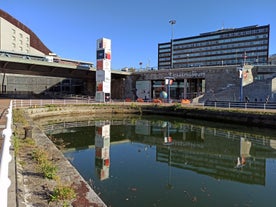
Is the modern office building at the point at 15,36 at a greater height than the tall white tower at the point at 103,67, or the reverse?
the modern office building at the point at 15,36

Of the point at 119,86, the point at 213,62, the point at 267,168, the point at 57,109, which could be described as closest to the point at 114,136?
the point at 267,168

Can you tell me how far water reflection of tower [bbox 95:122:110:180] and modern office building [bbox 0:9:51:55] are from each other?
57140 mm

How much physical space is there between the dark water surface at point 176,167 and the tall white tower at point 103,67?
19.7 m

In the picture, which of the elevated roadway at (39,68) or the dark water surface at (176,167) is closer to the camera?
the dark water surface at (176,167)

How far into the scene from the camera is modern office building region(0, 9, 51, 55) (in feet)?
214

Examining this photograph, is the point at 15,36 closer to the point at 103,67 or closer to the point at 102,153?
the point at 103,67

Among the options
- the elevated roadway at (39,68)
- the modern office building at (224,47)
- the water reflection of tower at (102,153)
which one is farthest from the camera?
the modern office building at (224,47)

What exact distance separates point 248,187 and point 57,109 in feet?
77.3

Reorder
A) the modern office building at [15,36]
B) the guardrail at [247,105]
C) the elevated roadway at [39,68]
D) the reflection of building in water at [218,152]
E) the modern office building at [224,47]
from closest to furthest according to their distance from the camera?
the reflection of building in water at [218,152], the guardrail at [247,105], the elevated roadway at [39,68], the modern office building at [15,36], the modern office building at [224,47]

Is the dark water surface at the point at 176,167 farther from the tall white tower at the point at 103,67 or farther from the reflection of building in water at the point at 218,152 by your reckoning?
the tall white tower at the point at 103,67

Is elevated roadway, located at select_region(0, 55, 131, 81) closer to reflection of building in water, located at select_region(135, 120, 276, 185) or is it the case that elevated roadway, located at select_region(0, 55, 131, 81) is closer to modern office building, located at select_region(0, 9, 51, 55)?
reflection of building in water, located at select_region(135, 120, 276, 185)

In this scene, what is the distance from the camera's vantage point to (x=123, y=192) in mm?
6809

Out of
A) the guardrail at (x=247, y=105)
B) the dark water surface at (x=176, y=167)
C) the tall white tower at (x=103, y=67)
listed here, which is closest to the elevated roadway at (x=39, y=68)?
the tall white tower at (x=103, y=67)

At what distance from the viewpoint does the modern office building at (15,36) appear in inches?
2568
